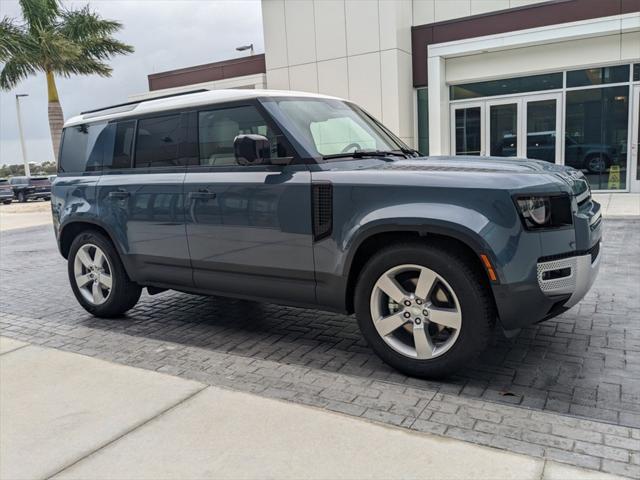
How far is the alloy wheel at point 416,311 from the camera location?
3.53 metres

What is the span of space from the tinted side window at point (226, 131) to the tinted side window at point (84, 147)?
1.23 m

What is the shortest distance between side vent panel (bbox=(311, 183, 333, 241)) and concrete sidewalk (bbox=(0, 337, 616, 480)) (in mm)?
1175

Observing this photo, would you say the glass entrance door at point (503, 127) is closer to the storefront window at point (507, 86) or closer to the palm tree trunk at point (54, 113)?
the storefront window at point (507, 86)

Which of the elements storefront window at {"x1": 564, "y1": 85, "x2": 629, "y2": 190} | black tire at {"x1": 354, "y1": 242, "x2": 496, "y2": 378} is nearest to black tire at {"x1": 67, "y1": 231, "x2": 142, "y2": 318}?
black tire at {"x1": 354, "y1": 242, "x2": 496, "y2": 378}

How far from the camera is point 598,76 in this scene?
563 inches

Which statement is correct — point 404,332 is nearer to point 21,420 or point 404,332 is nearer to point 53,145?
point 21,420

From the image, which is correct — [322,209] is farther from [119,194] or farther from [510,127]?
[510,127]

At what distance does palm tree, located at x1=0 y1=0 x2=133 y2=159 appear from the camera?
20312 millimetres

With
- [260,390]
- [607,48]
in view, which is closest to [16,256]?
[260,390]

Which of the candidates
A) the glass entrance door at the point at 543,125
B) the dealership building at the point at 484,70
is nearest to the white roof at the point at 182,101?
the dealership building at the point at 484,70

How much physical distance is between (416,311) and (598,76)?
43.8ft

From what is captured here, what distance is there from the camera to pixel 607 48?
13.9 m

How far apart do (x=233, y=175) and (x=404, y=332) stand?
1750mm

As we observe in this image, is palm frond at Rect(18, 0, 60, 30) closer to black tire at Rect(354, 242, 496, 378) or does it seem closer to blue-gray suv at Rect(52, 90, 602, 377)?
blue-gray suv at Rect(52, 90, 602, 377)
